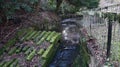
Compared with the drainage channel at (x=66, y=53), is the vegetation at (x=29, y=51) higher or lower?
higher

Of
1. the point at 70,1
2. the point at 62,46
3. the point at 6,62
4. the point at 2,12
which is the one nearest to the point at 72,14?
the point at 70,1

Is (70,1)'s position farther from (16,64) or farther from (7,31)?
(16,64)

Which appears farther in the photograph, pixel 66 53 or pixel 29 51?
pixel 66 53

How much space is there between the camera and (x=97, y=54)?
18.1 feet

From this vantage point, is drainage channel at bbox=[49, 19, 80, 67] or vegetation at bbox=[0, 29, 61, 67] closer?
vegetation at bbox=[0, 29, 61, 67]

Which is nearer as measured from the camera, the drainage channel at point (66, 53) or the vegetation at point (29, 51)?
the vegetation at point (29, 51)

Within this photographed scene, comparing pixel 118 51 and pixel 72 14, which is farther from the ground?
pixel 118 51

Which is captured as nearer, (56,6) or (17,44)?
(17,44)

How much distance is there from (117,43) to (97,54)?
3.25ft

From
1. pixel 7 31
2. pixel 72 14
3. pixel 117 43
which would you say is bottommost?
pixel 72 14

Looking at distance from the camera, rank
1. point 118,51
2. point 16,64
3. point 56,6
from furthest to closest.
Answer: point 56,6, point 16,64, point 118,51

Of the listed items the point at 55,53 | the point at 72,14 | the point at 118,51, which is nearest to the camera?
the point at 118,51

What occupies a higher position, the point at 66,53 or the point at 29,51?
the point at 29,51

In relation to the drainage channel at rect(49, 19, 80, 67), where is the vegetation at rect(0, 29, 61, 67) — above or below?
above
